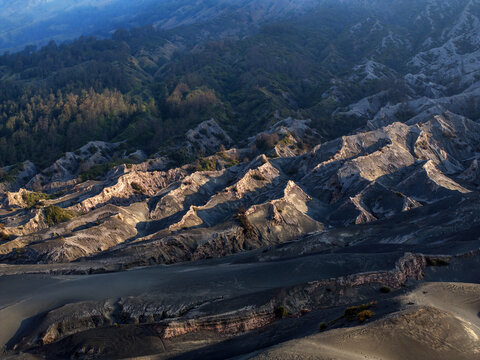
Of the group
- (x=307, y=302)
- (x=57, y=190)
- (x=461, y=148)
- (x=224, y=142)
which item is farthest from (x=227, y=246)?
(x=224, y=142)

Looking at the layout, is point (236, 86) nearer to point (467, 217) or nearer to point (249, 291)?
point (467, 217)

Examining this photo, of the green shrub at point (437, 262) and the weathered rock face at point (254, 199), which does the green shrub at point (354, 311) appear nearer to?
the green shrub at point (437, 262)

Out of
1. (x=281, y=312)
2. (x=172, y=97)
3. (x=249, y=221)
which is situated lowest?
(x=249, y=221)

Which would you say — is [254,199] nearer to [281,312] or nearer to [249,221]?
[249,221]

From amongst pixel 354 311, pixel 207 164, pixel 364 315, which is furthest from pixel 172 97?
pixel 364 315

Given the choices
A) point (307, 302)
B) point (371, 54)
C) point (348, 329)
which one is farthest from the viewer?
point (371, 54)

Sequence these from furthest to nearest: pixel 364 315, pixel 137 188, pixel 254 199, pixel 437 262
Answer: pixel 137 188 → pixel 254 199 → pixel 437 262 → pixel 364 315

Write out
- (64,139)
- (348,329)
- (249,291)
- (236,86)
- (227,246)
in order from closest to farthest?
1. (348,329)
2. (249,291)
3. (227,246)
4. (64,139)
5. (236,86)
